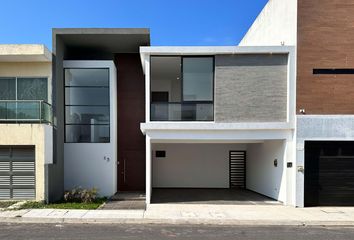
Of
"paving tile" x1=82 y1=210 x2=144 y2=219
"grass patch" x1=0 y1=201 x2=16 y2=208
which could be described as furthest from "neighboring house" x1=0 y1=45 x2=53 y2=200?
"paving tile" x1=82 y1=210 x2=144 y2=219

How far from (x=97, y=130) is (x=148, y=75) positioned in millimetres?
4190

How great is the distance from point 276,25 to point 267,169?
21.7 feet

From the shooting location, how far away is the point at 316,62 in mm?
11391

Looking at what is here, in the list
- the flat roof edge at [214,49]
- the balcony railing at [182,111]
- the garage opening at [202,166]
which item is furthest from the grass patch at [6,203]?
the flat roof edge at [214,49]

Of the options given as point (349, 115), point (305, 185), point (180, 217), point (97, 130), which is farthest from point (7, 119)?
point (349, 115)

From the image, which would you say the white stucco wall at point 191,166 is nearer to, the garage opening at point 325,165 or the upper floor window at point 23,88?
the garage opening at point 325,165

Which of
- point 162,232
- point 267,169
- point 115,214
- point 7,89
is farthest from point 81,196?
point 267,169

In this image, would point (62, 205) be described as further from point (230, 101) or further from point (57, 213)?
point (230, 101)

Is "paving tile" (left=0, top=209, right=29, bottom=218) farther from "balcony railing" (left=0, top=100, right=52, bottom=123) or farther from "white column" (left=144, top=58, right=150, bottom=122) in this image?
"white column" (left=144, top=58, right=150, bottom=122)

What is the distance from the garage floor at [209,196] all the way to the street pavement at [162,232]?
3366 mm

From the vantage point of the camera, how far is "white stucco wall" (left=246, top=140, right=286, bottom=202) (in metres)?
12.0

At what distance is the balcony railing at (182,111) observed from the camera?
11.7 meters

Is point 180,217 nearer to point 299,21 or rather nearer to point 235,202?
point 235,202

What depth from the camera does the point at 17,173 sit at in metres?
11.7
